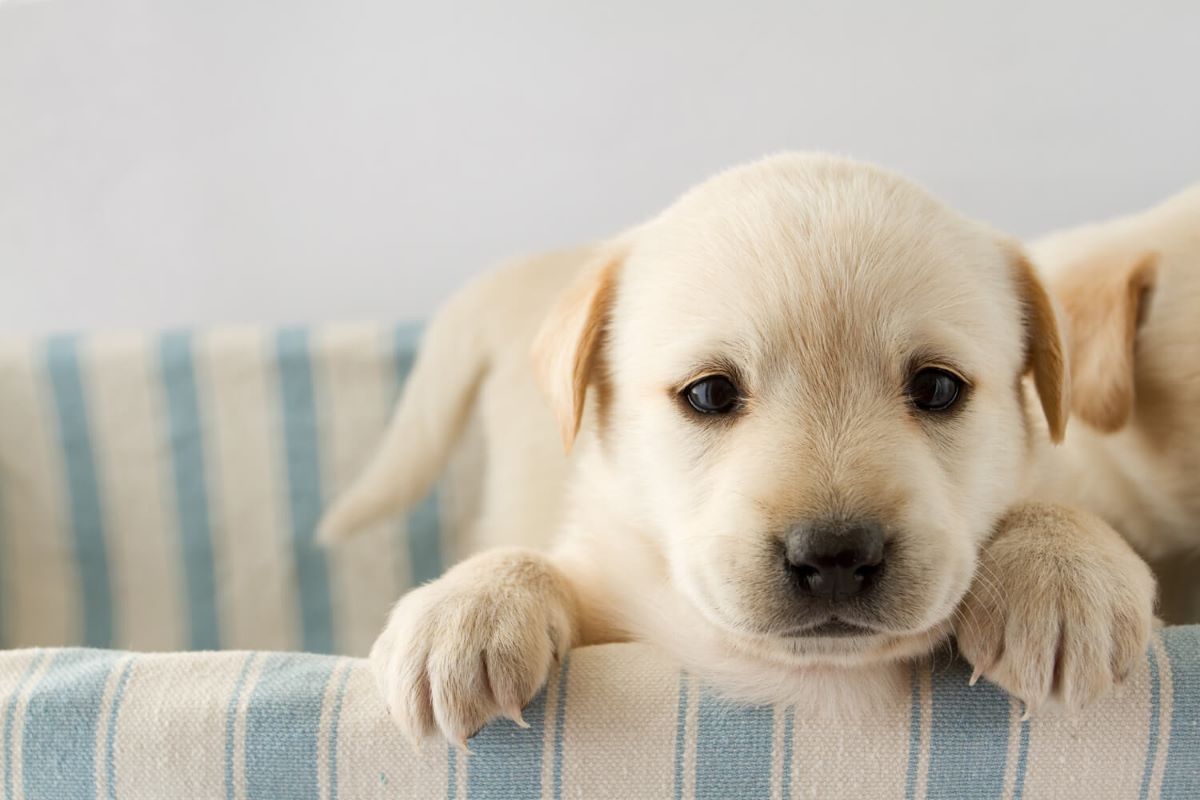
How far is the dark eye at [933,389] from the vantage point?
115cm

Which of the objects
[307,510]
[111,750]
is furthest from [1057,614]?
[307,510]

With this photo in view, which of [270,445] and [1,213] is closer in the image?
[270,445]

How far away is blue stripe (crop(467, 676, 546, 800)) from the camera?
1.03 meters

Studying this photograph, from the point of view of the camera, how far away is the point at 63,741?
1.07 m

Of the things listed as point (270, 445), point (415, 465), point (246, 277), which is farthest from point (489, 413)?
point (246, 277)

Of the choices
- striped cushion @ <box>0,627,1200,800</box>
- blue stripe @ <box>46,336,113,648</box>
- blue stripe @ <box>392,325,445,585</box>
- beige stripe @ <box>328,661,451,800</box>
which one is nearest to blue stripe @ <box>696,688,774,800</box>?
striped cushion @ <box>0,627,1200,800</box>

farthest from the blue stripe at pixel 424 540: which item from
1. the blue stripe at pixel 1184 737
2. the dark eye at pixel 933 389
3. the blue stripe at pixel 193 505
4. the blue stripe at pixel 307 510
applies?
the blue stripe at pixel 1184 737

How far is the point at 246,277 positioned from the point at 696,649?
6.17 ft

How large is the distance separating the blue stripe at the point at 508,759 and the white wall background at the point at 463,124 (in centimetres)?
170

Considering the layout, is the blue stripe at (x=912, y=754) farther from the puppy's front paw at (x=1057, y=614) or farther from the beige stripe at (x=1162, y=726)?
the beige stripe at (x=1162, y=726)

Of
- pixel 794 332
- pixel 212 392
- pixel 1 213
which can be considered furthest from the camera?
pixel 1 213

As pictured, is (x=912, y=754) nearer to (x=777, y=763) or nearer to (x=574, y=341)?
(x=777, y=763)

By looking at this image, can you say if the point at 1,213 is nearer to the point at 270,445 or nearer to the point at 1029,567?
the point at 270,445

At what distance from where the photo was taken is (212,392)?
7.85 ft
